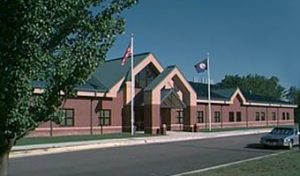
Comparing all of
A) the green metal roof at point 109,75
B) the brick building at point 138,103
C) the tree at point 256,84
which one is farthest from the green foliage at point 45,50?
the tree at point 256,84

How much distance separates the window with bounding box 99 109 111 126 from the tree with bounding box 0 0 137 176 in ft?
114

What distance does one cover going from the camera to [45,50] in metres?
6.85

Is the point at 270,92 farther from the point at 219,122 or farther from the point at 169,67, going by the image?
the point at 169,67

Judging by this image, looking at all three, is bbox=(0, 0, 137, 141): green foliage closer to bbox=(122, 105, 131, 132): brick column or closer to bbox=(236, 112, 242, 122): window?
bbox=(122, 105, 131, 132): brick column

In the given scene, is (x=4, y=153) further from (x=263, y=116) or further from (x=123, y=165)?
(x=263, y=116)

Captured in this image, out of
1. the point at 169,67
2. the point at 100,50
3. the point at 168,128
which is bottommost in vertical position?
the point at 168,128

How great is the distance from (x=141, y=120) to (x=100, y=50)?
39.4m

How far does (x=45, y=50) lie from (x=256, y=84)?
14158 cm

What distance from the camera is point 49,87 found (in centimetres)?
705

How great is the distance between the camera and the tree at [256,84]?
141125 millimetres

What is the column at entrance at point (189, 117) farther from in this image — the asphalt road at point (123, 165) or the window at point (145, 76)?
the asphalt road at point (123, 165)

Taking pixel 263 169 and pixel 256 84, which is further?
pixel 256 84

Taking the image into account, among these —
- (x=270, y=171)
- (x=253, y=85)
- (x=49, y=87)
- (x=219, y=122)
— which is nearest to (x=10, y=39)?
(x=49, y=87)

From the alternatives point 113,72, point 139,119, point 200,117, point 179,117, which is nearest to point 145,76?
point 113,72
